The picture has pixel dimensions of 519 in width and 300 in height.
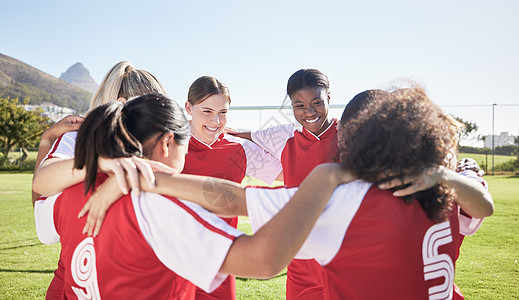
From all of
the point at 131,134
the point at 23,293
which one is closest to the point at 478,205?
the point at 131,134

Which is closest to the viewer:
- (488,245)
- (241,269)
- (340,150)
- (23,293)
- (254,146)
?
(241,269)

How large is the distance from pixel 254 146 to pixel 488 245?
577cm

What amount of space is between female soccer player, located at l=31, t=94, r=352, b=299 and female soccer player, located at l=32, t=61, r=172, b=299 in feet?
0.30

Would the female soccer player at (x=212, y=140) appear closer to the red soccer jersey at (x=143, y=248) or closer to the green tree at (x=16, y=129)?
the red soccer jersey at (x=143, y=248)

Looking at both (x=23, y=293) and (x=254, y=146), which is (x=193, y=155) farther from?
(x=23, y=293)

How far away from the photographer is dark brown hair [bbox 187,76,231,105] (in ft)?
9.48

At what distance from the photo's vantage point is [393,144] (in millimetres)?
1076

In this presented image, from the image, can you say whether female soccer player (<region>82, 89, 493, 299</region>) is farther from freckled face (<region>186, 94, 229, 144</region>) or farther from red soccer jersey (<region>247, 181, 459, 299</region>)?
freckled face (<region>186, 94, 229, 144</region>)

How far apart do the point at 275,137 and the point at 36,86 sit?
515 ft

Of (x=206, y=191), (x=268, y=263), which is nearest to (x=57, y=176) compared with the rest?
(x=206, y=191)

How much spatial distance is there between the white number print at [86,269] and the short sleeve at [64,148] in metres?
0.56

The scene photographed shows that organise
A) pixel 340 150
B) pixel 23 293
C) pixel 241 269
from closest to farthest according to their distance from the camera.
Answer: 1. pixel 241 269
2. pixel 340 150
3. pixel 23 293

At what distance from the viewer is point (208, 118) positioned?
114 inches

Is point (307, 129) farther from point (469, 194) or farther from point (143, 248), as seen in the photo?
point (143, 248)
